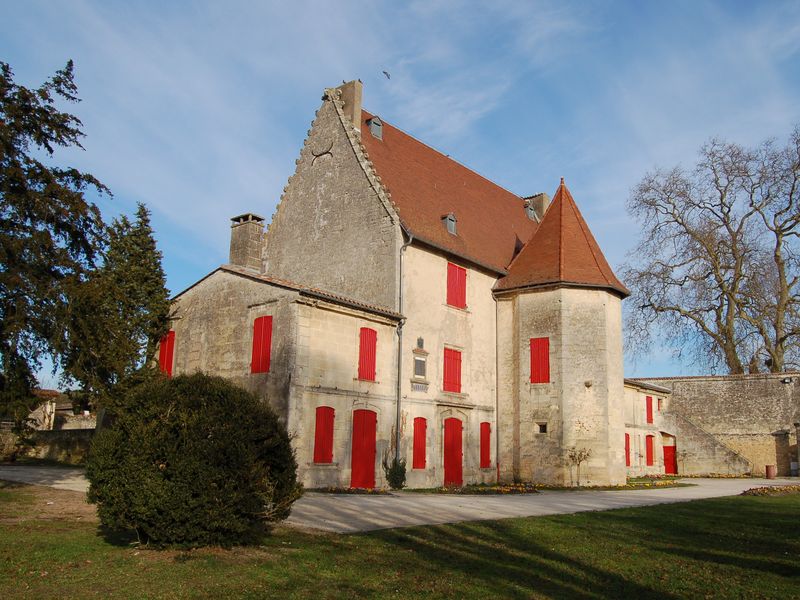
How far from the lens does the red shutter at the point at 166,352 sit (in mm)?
22297

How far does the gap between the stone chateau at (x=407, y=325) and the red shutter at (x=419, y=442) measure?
6 cm

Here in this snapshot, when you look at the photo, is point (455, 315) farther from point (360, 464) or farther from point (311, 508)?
point (311, 508)

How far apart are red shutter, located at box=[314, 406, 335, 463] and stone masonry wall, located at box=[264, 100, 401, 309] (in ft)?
14.0

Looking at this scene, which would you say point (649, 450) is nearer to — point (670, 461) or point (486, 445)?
point (670, 461)

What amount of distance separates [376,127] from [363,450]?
12.0 meters

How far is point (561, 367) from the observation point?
23.5m

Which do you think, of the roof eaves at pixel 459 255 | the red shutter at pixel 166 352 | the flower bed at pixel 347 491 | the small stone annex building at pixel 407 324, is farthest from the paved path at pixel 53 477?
the roof eaves at pixel 459 255

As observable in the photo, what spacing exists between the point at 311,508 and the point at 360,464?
20.0ft

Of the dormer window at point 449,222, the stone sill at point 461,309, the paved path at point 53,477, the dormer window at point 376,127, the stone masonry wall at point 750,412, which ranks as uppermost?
the dormer window at point 376,127

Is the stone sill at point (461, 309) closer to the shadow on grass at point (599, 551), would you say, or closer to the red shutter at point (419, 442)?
the red shutter at point (419, 442)

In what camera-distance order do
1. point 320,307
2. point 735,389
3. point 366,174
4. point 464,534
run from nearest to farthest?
point 464,534 < point 320,307 < point 366,174 < point 735,389

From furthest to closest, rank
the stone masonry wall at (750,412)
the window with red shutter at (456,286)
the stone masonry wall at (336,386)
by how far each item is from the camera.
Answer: the stone masonry wall at (750,412) < the window with red shutter at (456,286) < the stone masonry wall at (336,386)

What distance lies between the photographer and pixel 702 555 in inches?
372

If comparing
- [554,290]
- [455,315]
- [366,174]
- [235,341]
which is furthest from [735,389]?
[235,341]
